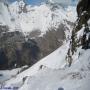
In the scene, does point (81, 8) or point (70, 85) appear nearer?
point (70, 85)

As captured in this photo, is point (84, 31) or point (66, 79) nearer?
point (66, 79)

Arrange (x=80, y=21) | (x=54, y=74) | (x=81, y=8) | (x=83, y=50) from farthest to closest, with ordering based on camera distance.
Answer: (x=81, y=8)
(x=80, y=21)
(x=83, y=50)
(x=54, y=74)

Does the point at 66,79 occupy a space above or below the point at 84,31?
below

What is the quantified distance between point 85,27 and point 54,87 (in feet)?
36.9

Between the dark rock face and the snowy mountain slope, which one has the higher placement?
the dark rock face

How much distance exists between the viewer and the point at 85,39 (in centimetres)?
3178

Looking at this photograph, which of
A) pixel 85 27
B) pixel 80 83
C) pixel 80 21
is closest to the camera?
pixel 80 83

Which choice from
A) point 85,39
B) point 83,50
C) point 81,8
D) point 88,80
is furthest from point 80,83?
point 81,8

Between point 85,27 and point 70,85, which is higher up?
point 85,27

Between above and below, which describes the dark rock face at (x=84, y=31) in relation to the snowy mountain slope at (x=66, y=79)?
above

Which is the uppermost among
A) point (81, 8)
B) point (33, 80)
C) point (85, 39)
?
point (81, 8)

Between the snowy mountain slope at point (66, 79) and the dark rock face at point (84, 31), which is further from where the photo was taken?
the dark rock face at point (84, 31)

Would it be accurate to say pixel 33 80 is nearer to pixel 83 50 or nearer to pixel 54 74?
pixel 54 74

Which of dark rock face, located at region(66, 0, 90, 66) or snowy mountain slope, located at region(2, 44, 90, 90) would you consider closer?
snowy mountain slope, located at region(2, 44, 90, 90)
